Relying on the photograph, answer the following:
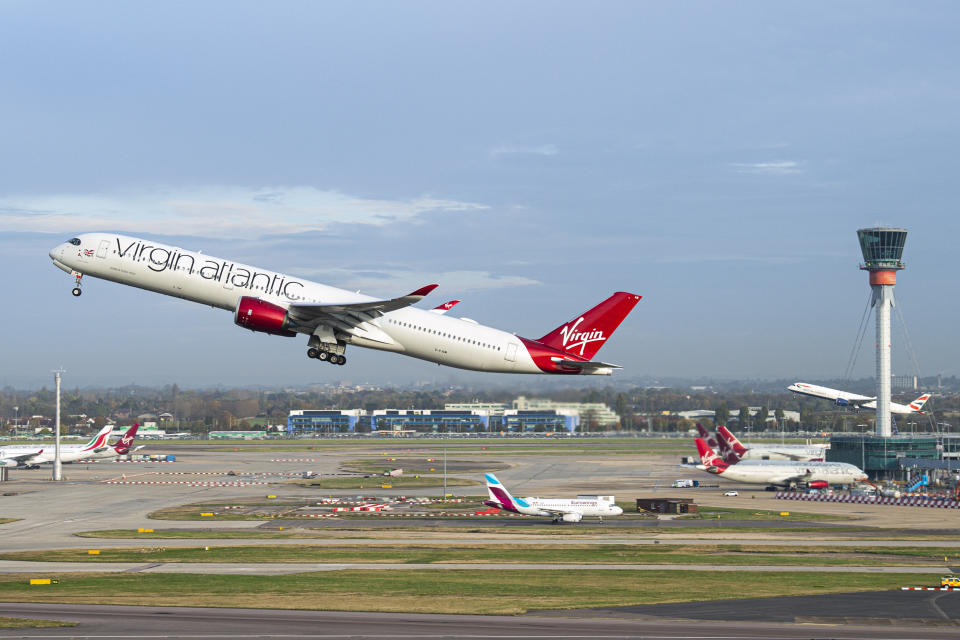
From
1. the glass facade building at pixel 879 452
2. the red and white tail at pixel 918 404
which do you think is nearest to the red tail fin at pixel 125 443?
the glass facade building at pixel 879 452

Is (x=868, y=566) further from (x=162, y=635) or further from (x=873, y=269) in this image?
(x=873, y=269)

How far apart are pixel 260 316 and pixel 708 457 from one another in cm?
8033

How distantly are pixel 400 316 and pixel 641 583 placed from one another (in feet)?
65.7

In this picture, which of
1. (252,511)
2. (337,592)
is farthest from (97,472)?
(337,592)

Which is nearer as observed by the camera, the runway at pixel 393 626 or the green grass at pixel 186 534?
A: the runway at pixel 393 626

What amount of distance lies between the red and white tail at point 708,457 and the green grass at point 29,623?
91467 millimetres

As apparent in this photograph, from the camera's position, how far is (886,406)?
6447 inches

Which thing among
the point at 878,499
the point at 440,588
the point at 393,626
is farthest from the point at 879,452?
the point at 393,626

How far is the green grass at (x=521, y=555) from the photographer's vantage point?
62156mm

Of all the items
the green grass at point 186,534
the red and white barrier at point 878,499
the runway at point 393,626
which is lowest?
the red and white barrier at point 878,499

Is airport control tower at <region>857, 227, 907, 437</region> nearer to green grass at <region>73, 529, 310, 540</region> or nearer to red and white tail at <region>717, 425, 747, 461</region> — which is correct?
red and white tail at <region>717, 425, 747, 461</region>

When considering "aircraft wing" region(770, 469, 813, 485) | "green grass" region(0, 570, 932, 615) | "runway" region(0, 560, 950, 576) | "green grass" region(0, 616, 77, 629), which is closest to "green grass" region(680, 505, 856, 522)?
"aircraft wing" region(770, 469, 813, 485)

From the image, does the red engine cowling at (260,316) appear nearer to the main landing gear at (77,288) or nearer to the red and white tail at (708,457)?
the main landing gear at (77,288)

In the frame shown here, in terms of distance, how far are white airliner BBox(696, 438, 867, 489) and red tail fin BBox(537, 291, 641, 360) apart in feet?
207
